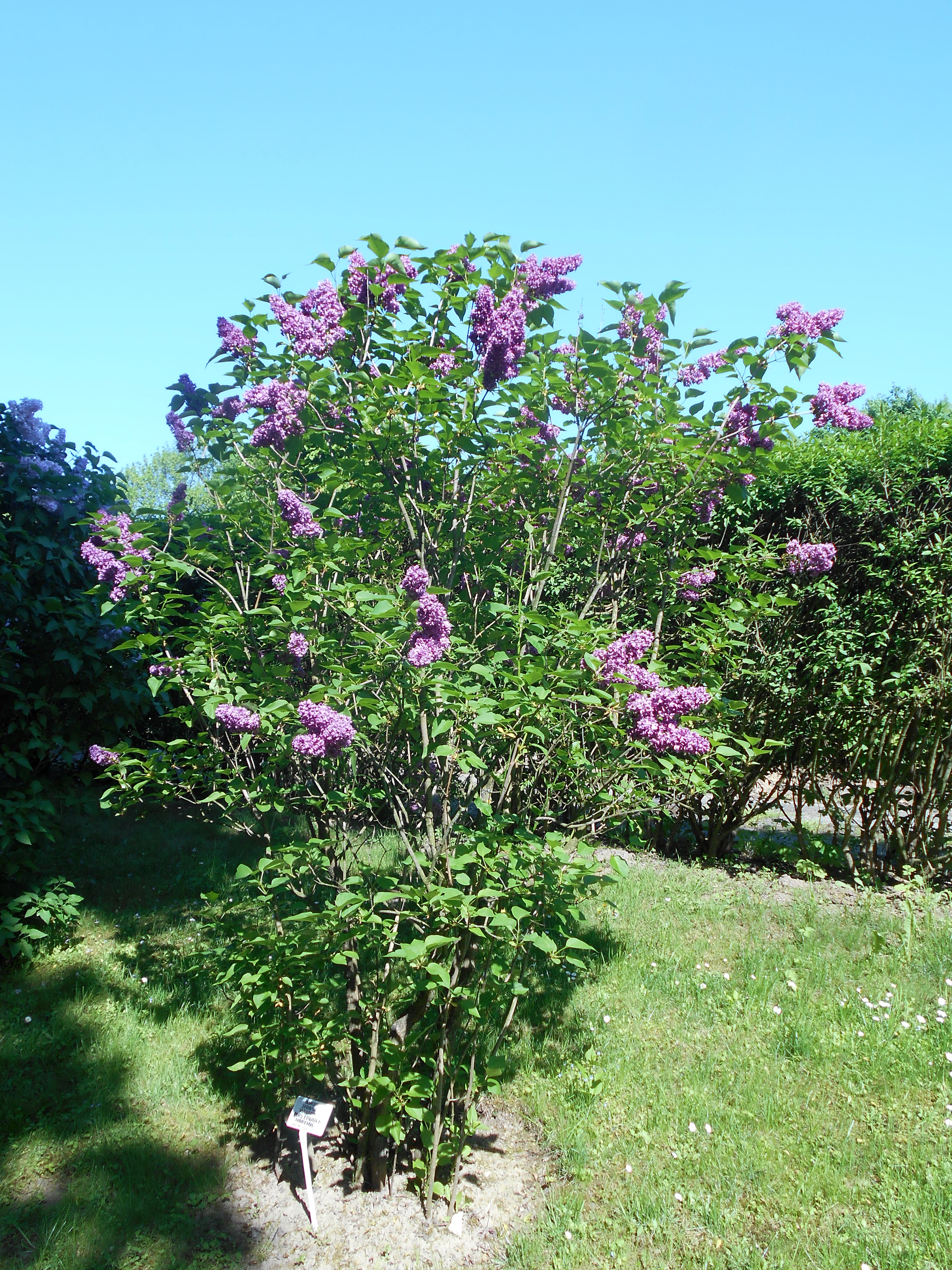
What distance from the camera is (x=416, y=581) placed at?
234 cm

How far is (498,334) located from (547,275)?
40 cm

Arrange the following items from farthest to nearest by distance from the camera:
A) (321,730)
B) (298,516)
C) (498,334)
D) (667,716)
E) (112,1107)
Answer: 1. (112,1107)
2. (498,334)
3. (298,516)
4. (667,716)
5. (321,730)

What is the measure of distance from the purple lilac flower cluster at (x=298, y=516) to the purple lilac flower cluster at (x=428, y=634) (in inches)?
19.1

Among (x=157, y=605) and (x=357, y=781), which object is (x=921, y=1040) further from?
(x=157, y=605)

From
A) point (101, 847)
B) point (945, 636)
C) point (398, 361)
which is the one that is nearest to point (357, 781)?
point (398, 361)

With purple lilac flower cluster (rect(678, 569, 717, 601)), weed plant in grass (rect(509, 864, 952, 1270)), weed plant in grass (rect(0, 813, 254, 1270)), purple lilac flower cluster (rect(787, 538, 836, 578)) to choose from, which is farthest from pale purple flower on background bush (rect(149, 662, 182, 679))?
purple lilac flower cluster (rect(787, 538, 836, 578))

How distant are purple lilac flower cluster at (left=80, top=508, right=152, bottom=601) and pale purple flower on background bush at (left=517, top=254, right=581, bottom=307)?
1714 mm

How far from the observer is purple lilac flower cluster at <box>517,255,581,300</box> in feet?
9.39

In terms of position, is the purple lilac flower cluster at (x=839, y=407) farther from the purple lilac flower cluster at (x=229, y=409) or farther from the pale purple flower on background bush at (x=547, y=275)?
the purple lilac flower cluster at (x=229, y=409)

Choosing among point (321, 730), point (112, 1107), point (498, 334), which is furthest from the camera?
point (112, 1107)

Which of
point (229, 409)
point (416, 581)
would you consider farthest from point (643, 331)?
point (229, 409)

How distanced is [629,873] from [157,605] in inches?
161

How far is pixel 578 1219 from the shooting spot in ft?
8.55

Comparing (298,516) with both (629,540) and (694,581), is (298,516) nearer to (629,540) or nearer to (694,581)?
(629,540)
